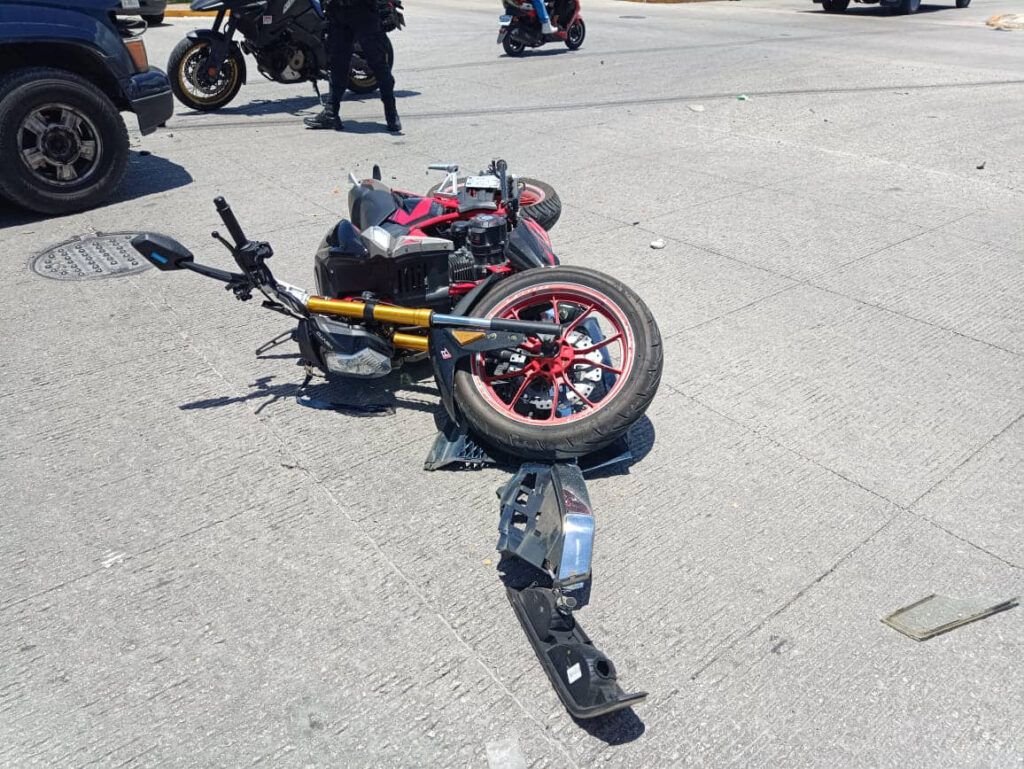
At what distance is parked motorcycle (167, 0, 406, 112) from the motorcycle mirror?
690 cm

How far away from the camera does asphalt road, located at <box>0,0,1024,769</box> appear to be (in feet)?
7.93

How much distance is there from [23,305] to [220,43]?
6.07 m

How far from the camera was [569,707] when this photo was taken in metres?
2.37

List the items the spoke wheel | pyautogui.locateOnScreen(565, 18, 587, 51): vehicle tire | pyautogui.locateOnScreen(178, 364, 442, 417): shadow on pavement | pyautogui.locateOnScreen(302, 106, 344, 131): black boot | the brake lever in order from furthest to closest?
pyautogui.locateOnScreen(565, 18, 587, 51): vehicle tire
pyautogui.locateOnScreen(302, 106, 344, 131): black boot
the spoke wheel
pyautogui.locateOnScreen(178, 364, 442, 417): shadow on pavement
the brake lever

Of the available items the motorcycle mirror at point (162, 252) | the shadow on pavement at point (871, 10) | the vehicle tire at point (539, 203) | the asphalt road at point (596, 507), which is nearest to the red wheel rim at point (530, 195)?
the vehicle tire at point (539, 203)

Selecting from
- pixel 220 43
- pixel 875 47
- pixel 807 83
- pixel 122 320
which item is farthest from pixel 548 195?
pixel 875 47

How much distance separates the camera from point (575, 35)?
15.4 metres

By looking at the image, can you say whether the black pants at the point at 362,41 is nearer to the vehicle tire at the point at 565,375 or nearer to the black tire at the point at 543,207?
the black tire at the point at 543,207

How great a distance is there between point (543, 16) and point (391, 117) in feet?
22.2

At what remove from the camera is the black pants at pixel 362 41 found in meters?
8.82

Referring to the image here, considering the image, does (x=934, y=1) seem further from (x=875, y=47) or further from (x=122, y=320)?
(x=122, y=320)

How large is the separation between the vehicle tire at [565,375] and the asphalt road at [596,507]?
0.94 feet

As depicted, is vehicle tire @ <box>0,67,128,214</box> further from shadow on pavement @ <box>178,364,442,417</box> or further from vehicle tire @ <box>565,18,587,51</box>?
vehicle tire @ <box>565,18,587,51</box>

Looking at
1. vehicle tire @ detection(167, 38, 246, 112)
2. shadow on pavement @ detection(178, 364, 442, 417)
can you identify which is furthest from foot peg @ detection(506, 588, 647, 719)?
vehicle tire @ detection(167, 38, 246, 112)
